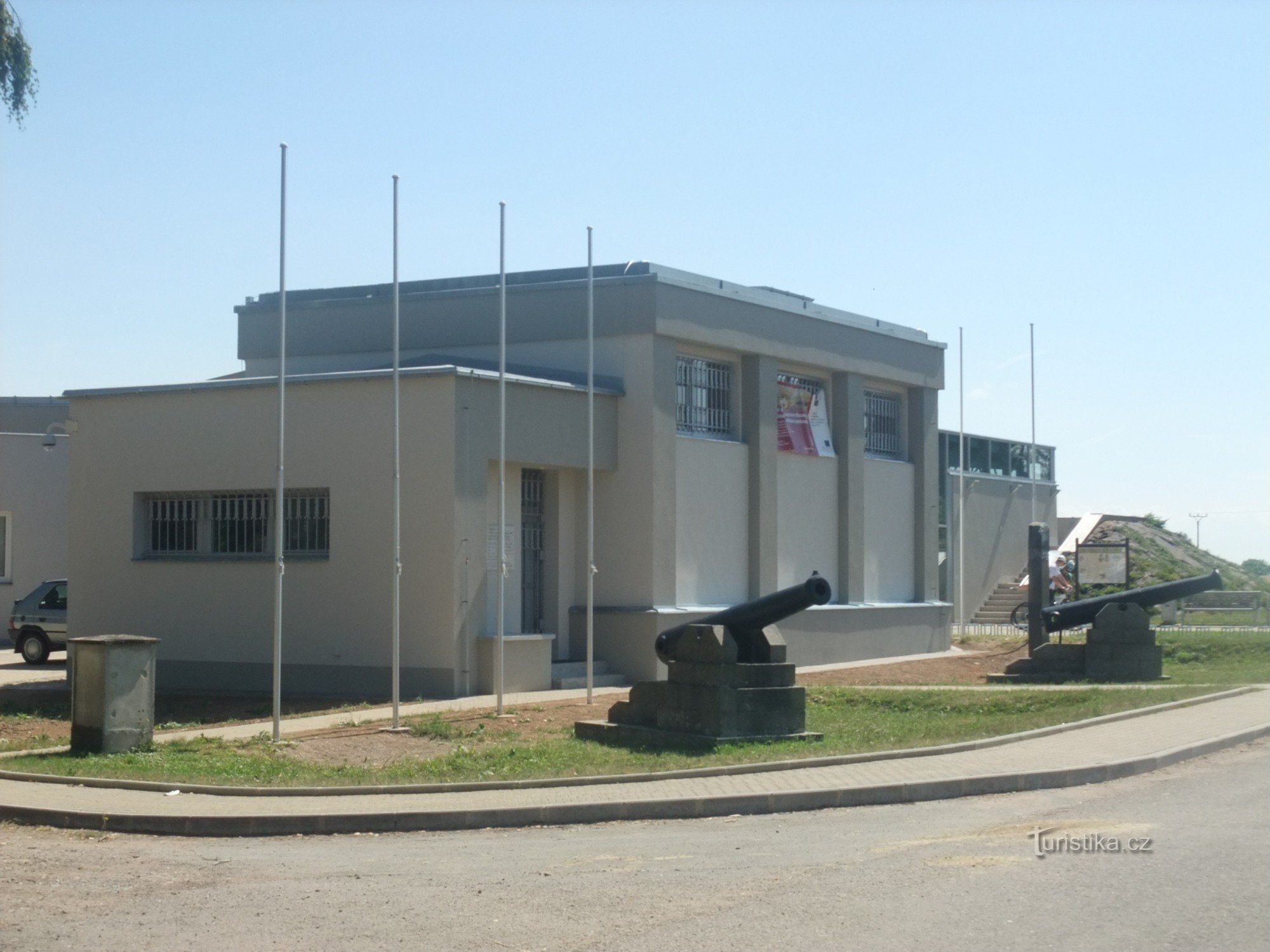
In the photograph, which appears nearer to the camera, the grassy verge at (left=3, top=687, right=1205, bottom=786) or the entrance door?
the grassy verge at (left=3, top=687, right=1205, bottom=786)

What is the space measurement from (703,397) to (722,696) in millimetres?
12511

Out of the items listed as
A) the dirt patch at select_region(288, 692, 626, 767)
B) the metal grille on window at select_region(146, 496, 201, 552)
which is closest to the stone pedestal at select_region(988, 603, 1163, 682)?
the dirt patch at select_region(288, 692, 626, 767)

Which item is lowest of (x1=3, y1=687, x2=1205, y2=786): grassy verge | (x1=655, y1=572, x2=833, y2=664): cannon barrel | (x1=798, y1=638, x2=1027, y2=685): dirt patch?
(x1=798, y1=638, x2=1027, y2=685): dirt patch

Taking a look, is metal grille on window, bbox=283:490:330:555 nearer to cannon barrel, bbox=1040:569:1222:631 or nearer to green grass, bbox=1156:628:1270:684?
cannon barrel, bbox=1040:569:1222:631

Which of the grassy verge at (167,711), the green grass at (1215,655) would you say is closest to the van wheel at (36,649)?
the grassy verge at (167,711)

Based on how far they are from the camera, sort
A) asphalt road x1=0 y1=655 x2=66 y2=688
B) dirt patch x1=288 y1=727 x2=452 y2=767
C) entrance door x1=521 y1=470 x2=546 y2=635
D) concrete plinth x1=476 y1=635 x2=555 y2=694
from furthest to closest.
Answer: asphalt road x1=0 y1=655 x2=66 y2=688, entrance door x1=521 y1=470 x2=546 y2=635, concrete plinth x1=476 y1=635 x2=555 y2=694, dirt patch x1=288 y1=727 x2=452 y2=767

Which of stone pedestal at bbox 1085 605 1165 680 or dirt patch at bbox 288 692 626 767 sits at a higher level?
stone pedestal at bbox 1085 605 1165 680

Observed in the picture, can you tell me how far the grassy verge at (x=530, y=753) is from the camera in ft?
45.1

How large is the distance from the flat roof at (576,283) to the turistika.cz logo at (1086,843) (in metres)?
16.4

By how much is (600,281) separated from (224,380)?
650 cm

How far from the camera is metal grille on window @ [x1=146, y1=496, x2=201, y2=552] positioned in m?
24.2

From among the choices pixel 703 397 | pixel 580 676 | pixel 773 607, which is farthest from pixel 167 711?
pixel 703 397

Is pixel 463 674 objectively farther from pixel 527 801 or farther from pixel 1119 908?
pixel 1119 908

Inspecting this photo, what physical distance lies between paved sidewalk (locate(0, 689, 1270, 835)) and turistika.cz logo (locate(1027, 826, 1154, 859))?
2.42 meters
